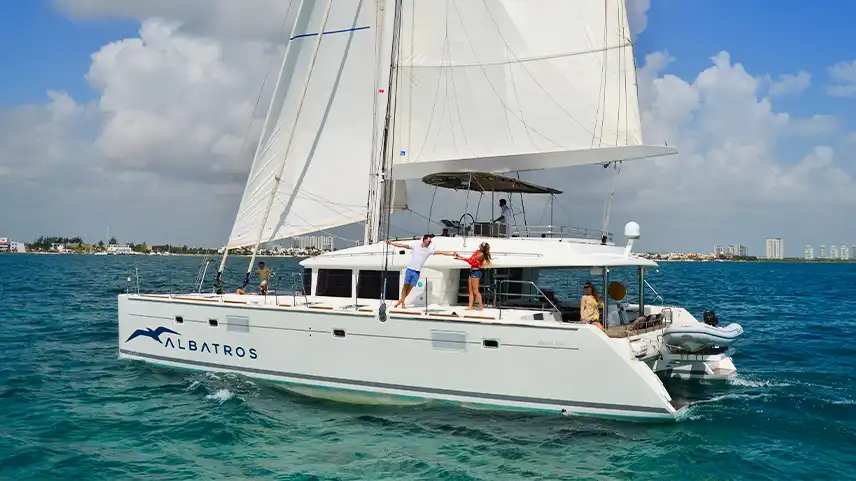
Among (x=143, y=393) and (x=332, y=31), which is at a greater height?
(x=332, y=31)

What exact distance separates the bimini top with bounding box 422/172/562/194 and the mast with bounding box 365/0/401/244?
0.94 metres

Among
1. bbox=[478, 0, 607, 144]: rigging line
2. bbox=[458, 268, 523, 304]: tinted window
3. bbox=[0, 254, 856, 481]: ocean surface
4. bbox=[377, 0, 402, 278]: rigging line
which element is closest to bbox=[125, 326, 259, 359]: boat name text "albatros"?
bbox=[0, 254, 856, 481]: ocean surface

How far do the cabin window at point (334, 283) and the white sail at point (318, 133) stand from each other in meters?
1.69

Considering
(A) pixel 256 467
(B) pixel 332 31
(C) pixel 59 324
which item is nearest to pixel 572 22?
(B) pixel 332 31

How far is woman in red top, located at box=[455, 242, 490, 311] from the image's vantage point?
1244 cm

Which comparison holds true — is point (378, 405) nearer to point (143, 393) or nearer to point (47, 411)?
point (143, 393)

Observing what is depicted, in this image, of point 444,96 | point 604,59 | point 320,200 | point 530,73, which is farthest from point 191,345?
point 604,59

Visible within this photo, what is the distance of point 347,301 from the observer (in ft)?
46.2

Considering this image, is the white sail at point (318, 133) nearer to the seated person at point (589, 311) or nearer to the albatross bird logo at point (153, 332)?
the albatross bird logo at point (153, 332)

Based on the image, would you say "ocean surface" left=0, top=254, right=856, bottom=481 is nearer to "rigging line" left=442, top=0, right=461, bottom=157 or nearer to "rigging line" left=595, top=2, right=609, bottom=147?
"rigging line" left=595, top=2, right=609, bottom=147

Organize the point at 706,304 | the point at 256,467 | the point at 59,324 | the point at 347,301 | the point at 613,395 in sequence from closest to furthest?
the point at 256,467 → the point at 613,395 → the point at 347,301 → the point at 59,324 → the point at 706,304

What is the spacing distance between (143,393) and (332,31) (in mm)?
9088

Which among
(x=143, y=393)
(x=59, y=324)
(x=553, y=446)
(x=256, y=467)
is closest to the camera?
(x=256, y=467)

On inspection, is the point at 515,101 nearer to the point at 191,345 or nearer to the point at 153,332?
the point at 191,345
